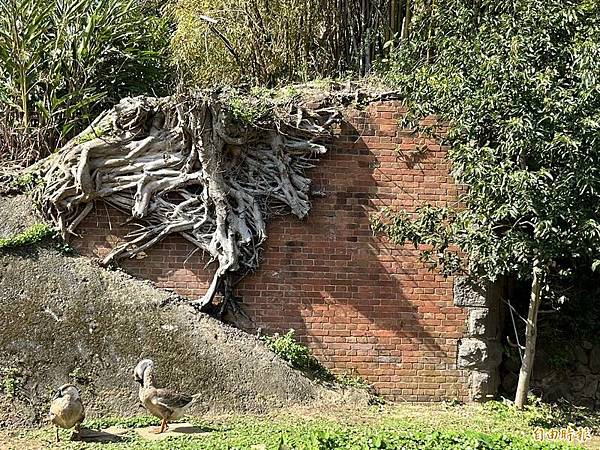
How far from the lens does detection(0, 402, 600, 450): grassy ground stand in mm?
5844

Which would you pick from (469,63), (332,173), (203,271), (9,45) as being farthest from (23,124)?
(469,63)

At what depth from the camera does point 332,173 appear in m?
9.45

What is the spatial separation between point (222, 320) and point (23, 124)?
12.9 feet

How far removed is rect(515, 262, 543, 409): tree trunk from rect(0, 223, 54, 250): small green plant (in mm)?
5718

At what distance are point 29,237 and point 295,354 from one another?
3426 mm

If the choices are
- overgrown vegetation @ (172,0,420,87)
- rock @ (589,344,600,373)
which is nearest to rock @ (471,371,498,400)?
rock @ (589,344,600,373)

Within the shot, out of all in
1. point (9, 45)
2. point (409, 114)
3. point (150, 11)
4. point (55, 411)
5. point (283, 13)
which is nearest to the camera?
point (55, 411)

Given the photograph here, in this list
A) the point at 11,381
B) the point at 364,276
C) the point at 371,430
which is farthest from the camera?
the point at 364,276

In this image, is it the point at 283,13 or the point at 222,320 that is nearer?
the point at 222,320

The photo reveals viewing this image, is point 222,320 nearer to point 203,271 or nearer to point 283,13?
point 203,271

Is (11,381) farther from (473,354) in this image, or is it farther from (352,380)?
(473,354)

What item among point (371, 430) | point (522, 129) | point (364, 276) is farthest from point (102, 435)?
point (522, 129)

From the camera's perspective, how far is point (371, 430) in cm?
743

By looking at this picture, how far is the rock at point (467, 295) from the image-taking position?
370 inches
